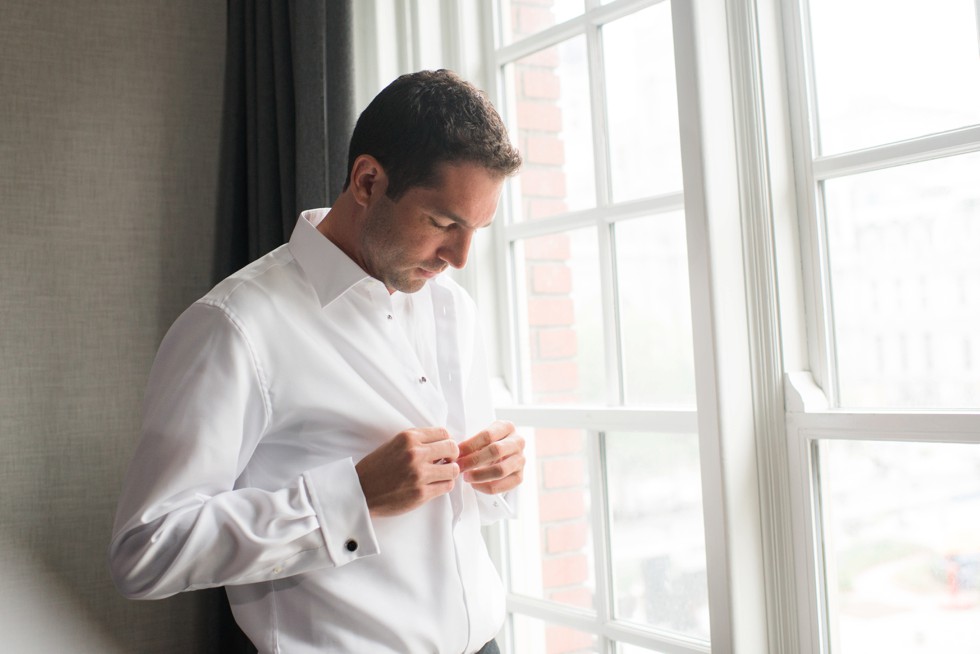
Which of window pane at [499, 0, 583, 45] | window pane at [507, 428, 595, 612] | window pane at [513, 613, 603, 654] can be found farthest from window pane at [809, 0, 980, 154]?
window pane at [513, 613, 603, 654]

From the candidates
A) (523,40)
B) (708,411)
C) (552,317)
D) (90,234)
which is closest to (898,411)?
(708,411)

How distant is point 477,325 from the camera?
1649mm

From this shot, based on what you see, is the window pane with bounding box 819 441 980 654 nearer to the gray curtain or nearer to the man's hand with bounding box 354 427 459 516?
the man's hand with bounding box 354 427 459 516

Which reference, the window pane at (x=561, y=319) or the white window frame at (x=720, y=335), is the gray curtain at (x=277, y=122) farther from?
the white window frame at (x=720, y=335)

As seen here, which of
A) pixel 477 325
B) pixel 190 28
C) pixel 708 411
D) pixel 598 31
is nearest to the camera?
pixel 708 411

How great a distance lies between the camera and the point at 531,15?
212cm

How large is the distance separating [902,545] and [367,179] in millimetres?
1066

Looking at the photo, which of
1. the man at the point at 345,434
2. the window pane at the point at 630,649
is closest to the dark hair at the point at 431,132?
the man at the point at 345,434

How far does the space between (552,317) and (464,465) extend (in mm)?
784

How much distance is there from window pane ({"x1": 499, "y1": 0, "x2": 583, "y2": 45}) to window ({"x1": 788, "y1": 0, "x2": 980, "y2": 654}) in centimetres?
64

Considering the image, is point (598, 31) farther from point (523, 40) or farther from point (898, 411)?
point (898, 411)

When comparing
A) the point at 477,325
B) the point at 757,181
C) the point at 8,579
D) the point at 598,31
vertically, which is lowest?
the point at 8,579

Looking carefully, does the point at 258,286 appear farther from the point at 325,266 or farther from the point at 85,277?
the point at 85,277

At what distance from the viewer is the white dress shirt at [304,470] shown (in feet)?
3.83
